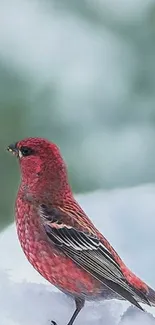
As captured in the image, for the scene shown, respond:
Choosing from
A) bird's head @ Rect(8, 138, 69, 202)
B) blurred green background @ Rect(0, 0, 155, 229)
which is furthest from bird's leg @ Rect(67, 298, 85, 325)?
blurred green background @ Rect(0, 0, 155, 229)

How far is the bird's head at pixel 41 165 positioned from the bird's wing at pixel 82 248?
31mm

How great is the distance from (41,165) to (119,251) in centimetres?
56

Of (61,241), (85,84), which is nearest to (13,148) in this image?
(61,241)

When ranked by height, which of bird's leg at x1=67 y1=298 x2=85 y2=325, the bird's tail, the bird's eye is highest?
the bird's eye

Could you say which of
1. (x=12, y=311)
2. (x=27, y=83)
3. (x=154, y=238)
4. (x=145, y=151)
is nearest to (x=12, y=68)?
(x=27, y=83)

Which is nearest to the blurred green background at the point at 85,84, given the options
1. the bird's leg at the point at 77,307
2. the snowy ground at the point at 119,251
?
the snowy ground at the point at 119,251

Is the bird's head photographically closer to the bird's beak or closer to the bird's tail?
the bird's beak

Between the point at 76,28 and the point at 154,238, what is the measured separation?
172cm

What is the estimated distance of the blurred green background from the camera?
3.02 metres

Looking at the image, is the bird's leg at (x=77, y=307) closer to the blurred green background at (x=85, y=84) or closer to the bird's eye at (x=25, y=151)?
the bird's eye at (x=25, y=151)

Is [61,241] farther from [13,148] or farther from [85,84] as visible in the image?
[85,84]

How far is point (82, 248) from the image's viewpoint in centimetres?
129

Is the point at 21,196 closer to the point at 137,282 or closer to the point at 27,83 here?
the point at 137,282

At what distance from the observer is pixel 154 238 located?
1.86 metres
